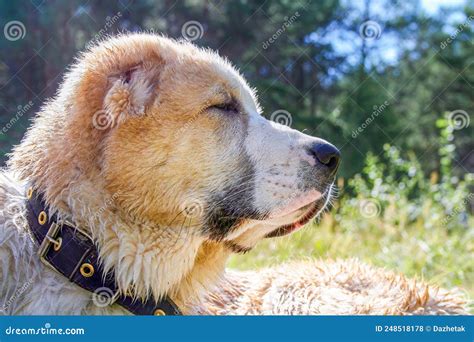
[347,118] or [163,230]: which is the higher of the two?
[347,118]

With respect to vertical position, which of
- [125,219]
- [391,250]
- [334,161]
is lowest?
[125,219]

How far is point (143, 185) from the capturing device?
9.80 ft

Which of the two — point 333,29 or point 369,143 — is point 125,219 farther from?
point 369,143

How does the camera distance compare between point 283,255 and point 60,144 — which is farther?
point 283,255

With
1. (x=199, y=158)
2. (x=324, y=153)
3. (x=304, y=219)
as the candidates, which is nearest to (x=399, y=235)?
(x=304, y=219)

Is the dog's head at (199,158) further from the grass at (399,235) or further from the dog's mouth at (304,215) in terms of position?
the grass at (399,235)

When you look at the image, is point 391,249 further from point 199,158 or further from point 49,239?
point 49,239

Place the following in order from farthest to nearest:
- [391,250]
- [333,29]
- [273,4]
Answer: [333,29] < [273,4] < [391,250]

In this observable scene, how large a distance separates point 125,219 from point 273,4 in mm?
10529

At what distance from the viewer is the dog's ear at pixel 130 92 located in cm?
298

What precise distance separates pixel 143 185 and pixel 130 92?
0.47 meters

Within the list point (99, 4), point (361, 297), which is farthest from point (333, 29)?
point (361, 297)

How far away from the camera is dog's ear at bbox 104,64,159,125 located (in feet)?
9.78

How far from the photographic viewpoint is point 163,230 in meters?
3.04
